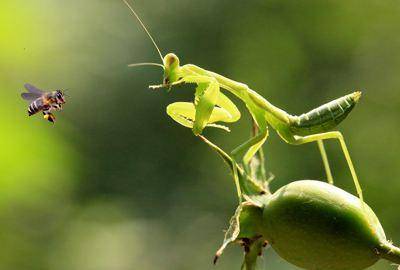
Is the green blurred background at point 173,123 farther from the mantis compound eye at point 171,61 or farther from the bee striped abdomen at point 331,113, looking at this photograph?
the bee striped abdomen at point 331,113

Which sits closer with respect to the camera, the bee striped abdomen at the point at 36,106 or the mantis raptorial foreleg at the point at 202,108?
the bee striped abdomen at the point at 36,106

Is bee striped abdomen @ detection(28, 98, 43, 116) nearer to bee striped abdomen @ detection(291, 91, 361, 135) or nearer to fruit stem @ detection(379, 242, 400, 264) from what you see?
bee striped abdomen @ detection(291, 91, 361, 135)

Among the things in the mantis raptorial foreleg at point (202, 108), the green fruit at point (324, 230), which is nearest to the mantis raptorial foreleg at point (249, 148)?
the mantis raptorial foreleg at point (202, 108)

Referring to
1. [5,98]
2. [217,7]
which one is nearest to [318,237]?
[5,98]

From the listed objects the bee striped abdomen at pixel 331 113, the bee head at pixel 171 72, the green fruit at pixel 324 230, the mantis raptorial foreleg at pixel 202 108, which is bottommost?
the green fruit at pixel 324 230

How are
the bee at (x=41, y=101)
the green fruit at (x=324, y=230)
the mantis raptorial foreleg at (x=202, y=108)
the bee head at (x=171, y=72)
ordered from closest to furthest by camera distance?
the green fruit at (x=324, y=230), the bee at (x=41, y=101), the mantis raptorial foreleg at (x=202, y=108), the bee head at (x=171, y=72)

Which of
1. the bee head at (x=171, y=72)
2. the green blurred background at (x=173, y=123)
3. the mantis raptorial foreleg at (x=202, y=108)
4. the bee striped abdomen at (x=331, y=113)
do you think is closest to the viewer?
the mantis raptorial foreleg at (x=202, y=108)

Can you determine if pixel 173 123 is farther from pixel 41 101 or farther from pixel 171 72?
pixel 41 101

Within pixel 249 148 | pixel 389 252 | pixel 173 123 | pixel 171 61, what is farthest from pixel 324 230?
pixel 173 123
